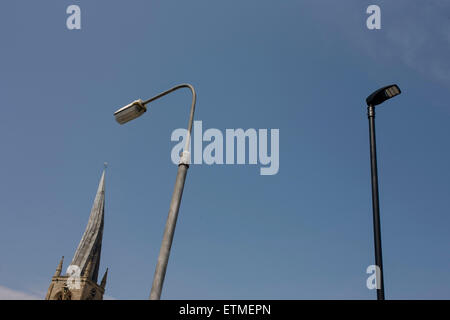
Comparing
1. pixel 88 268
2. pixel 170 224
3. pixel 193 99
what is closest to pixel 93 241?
pixel 88 268

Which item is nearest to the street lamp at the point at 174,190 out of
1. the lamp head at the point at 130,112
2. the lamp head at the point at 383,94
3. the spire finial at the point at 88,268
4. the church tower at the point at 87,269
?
the lamp head at the point at 130,112

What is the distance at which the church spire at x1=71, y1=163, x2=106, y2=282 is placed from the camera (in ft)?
333

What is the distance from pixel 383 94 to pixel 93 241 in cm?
10979

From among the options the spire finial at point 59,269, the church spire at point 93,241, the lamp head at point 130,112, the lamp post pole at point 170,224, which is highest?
the church spire at point 93,241

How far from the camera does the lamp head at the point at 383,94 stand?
8852 millimetres

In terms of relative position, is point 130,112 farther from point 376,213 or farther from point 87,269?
point 87,269

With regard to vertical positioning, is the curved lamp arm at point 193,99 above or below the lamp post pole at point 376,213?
above

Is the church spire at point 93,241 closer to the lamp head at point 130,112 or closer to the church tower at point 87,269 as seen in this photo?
the church tower at point 87,269

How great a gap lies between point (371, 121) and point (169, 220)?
17.2 ft

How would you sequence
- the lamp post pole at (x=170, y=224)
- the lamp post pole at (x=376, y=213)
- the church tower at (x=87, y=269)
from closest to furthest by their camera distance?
the lamp post pole at (x=170, y=224) → the lamp post pole at (x=376, y=213) → the church tower at (x=87, y=269)

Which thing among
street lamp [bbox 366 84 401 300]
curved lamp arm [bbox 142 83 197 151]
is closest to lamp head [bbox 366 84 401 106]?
street lamp [bbox 366 84 401 300]
